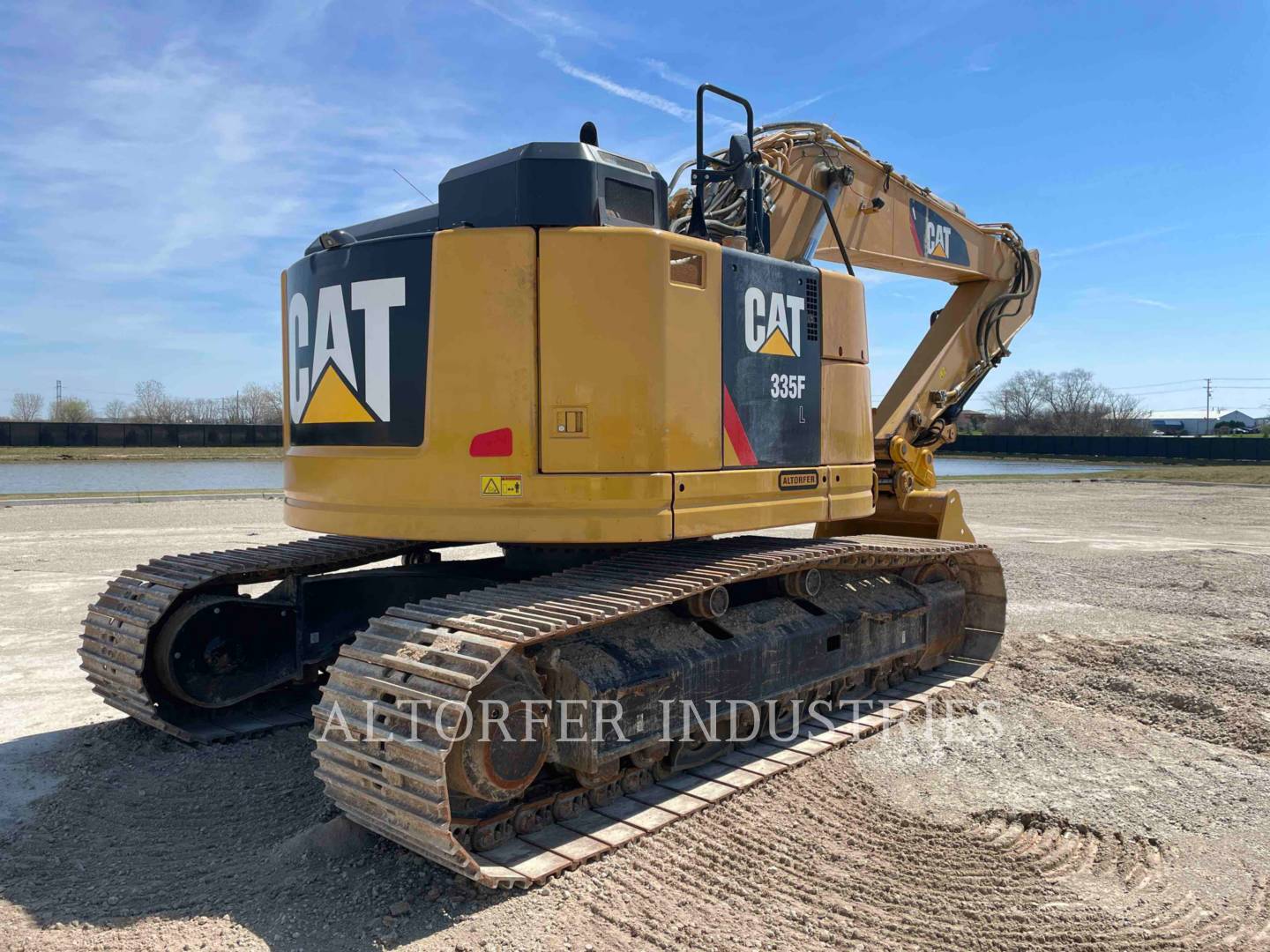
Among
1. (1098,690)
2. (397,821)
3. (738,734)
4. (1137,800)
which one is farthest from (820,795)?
(1098,690)

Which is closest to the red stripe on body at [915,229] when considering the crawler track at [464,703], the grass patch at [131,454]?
the crawler track at [464,703]

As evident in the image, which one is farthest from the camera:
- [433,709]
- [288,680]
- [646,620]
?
[288,680]

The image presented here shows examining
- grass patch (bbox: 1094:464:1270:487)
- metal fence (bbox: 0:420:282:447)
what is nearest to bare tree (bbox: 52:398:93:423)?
metal fence (bbox: 0:420:282:447)

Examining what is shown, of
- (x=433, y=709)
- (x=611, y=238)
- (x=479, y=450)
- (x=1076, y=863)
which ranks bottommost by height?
(x=1076, y=863)

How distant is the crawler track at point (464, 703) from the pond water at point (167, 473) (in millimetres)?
24114

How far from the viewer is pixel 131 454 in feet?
166

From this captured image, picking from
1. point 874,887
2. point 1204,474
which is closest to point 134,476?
point 874,887

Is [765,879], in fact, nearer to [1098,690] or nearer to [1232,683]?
[1098,690]

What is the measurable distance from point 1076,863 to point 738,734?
6.09ft

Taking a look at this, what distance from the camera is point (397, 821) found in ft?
12.4

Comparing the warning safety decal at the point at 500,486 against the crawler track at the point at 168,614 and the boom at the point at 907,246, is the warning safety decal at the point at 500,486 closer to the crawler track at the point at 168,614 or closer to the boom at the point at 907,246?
the crawler track at the point at 168,614

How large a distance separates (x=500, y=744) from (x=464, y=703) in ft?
1.90

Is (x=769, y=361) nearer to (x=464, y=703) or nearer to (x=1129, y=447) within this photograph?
(x=464, y=703)

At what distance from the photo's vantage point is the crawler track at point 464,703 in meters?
3.72
